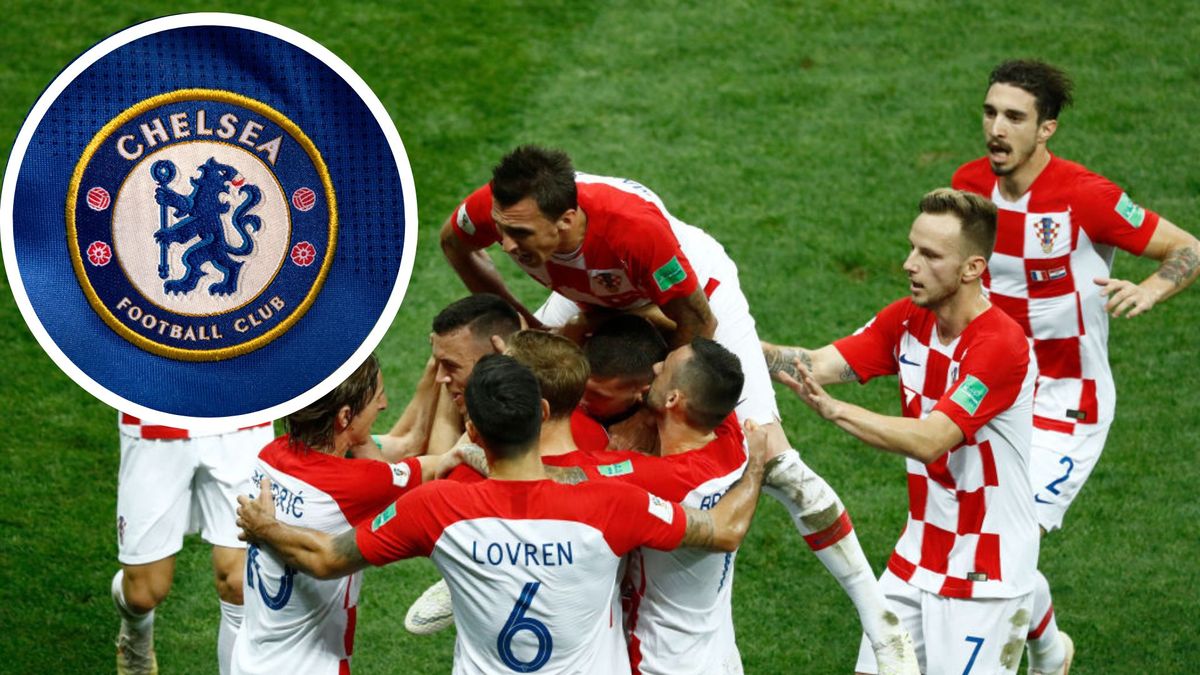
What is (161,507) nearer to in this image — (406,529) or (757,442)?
(406,529)

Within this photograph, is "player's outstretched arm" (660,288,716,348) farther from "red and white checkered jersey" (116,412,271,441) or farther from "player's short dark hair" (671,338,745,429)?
"red and white checkered jersey" (116,412,271,441)

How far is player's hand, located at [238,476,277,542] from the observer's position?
455 centimetres

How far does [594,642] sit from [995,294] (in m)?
3.03

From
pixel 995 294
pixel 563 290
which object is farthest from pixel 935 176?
pixel 563 290

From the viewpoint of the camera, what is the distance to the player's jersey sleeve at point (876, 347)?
5.89 meters

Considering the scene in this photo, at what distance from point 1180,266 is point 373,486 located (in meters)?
3.67

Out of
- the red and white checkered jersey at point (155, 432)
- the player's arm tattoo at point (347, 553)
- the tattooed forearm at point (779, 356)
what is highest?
the tattooed forearm at point (779, 356)

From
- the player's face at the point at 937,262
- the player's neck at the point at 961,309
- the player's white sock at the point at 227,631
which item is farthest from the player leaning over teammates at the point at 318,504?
the player's neck at the point at 961,309

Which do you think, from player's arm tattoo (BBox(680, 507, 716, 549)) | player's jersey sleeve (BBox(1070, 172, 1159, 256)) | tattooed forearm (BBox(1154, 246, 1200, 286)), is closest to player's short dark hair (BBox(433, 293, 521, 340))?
player's arm tattoo (BBox(680, 507, 716, 549))

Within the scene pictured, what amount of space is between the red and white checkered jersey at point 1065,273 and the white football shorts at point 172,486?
10.8 feet

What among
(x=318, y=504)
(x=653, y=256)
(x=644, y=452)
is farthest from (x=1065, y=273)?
(x=318, y=504)

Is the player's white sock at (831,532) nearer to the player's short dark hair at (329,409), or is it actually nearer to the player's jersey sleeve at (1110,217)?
the player's short dark hair at (329,409)

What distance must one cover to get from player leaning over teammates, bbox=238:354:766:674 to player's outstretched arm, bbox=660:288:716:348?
39.5 inches

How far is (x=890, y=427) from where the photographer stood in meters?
5.18
